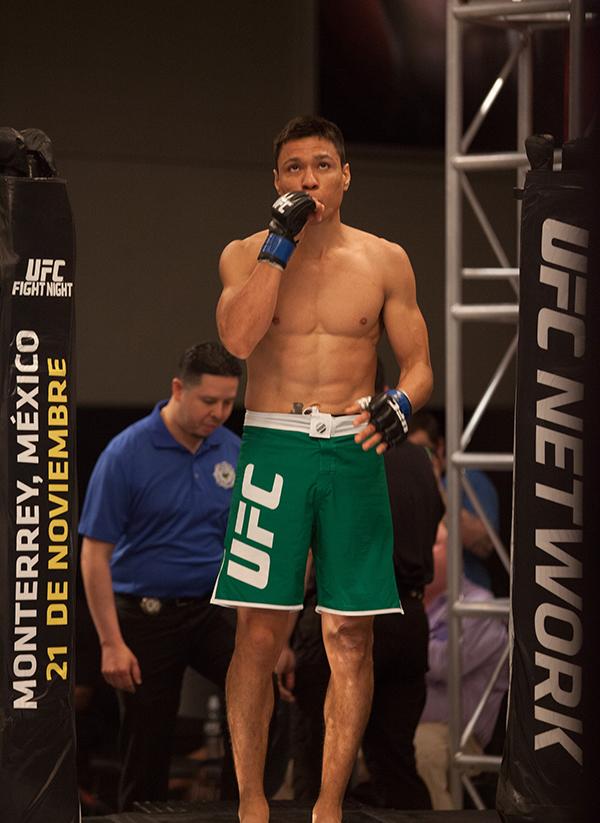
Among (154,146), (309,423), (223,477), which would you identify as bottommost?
(223,477)

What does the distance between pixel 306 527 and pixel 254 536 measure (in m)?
0.13

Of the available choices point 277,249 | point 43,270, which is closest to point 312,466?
point 277,249

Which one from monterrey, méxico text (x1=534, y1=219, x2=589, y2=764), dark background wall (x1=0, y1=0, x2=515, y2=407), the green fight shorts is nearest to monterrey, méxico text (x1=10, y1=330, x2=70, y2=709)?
the green fight shorts

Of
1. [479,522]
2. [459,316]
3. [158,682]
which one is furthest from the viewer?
[479,522]

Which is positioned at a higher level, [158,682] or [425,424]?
[425,424]

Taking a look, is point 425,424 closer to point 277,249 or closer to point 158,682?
point 158,682

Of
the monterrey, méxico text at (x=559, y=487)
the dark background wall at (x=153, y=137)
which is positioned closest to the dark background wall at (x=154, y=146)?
A: the dark background wall at (x=153, y=137)

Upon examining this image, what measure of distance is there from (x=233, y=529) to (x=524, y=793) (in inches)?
36.4

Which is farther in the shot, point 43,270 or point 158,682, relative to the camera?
point 158,682

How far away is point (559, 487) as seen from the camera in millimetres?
3207

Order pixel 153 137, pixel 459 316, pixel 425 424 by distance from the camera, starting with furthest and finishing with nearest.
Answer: pixel 153 137
pixel 425 424
pixel 459 316

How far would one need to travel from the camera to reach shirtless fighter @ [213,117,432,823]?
3338 millimetres

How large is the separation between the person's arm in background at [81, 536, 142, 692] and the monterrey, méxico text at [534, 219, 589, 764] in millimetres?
1814

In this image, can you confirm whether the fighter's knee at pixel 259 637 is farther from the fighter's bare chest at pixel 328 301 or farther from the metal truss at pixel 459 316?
the metal truss at pixel 459 316
